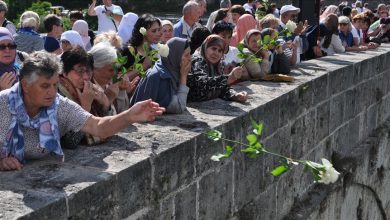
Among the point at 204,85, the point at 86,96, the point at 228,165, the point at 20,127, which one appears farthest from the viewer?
the point at 204,85

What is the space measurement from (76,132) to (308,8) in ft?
19.5

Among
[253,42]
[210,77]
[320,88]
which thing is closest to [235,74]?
[210,77]

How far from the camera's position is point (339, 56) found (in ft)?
27.9

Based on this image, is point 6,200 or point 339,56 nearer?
point 6,200

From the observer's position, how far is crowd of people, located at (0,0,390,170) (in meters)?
3.45

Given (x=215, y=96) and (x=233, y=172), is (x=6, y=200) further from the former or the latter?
(x=215, y=96)

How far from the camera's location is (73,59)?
4.25m

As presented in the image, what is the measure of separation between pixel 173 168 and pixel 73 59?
944 mm

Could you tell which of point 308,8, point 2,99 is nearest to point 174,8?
point 308,8

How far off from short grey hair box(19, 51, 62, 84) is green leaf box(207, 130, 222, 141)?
1.08 m

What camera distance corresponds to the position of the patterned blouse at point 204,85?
204 inches

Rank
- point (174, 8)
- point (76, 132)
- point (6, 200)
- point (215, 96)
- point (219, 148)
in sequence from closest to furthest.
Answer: point (6, 200)
point (76, 132)
point (219, 148)
point (215, 96)
point (174, 8)

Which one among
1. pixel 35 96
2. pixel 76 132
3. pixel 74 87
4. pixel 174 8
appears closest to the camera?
pixel 35 96

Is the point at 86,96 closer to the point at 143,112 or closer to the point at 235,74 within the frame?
the point at 143,112
